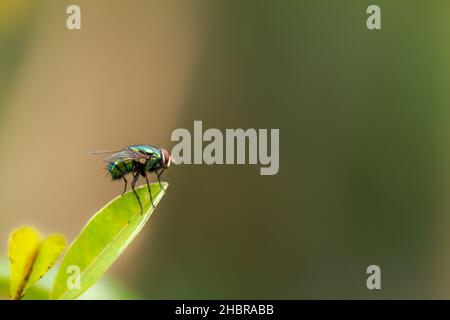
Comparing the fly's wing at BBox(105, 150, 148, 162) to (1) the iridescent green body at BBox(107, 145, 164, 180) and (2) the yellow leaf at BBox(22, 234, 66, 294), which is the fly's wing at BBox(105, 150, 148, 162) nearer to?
(1) the iridescent green body at BBox(107, 145, 164, 180)

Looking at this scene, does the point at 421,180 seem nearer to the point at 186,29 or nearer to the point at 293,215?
the point at 293,215

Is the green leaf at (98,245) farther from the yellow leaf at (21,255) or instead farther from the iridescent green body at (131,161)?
the iridescent green body at (131,161)

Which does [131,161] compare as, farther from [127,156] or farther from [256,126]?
[256,126]

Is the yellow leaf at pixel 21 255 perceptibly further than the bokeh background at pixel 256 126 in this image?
No

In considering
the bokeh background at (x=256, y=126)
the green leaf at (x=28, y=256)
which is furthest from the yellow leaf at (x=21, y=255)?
the bokeh background at (x=256, y=126)

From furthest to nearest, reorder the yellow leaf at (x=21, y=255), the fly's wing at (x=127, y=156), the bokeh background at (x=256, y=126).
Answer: the bokeh background at (x=256, y=126)
the fly's wing at (x=127, y=156)
the yellow leaf at (x=21, y=255)
